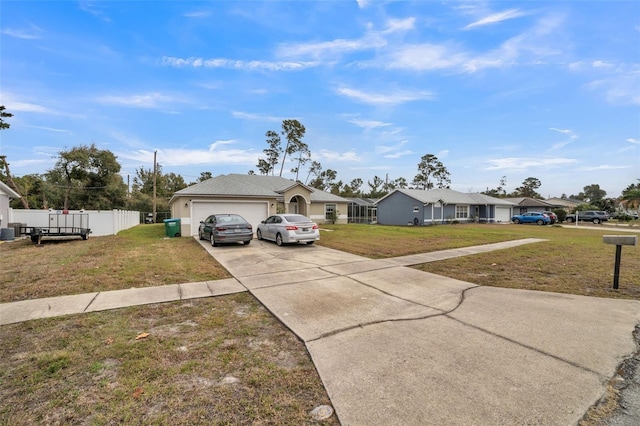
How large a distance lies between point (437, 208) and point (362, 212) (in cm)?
996

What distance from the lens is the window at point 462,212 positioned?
123 ft

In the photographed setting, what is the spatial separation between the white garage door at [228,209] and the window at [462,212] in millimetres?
28635

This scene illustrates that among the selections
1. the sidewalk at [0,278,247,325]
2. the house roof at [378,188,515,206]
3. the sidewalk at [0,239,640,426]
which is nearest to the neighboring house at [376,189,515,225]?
the house roof at [378,188,515,206]

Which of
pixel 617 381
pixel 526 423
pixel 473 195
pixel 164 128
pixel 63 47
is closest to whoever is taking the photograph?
pixel 526 423

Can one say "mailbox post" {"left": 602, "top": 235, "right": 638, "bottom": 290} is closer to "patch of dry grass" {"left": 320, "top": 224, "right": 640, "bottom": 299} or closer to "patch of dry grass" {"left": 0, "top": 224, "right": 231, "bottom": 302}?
"patch of dry grass" {"left": 320, "top": 224, "right": 640, "bottom": 299}

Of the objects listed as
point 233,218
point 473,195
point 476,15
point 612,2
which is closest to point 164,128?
point 233,218

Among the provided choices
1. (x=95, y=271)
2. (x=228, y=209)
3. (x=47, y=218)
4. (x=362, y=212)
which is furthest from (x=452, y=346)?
(x=362, y=212)

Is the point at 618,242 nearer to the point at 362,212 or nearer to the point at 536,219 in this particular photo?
the point at 362,212

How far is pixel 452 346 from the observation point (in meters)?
3.58

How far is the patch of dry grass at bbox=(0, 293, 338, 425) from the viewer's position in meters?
2.38

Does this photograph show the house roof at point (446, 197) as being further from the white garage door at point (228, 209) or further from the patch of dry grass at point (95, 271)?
the patch of dry grass at point (95, 271)

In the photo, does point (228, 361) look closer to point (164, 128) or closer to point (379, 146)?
point (164, 128)

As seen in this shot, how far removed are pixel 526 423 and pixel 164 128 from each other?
27.3 metres

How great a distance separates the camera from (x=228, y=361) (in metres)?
3.24
